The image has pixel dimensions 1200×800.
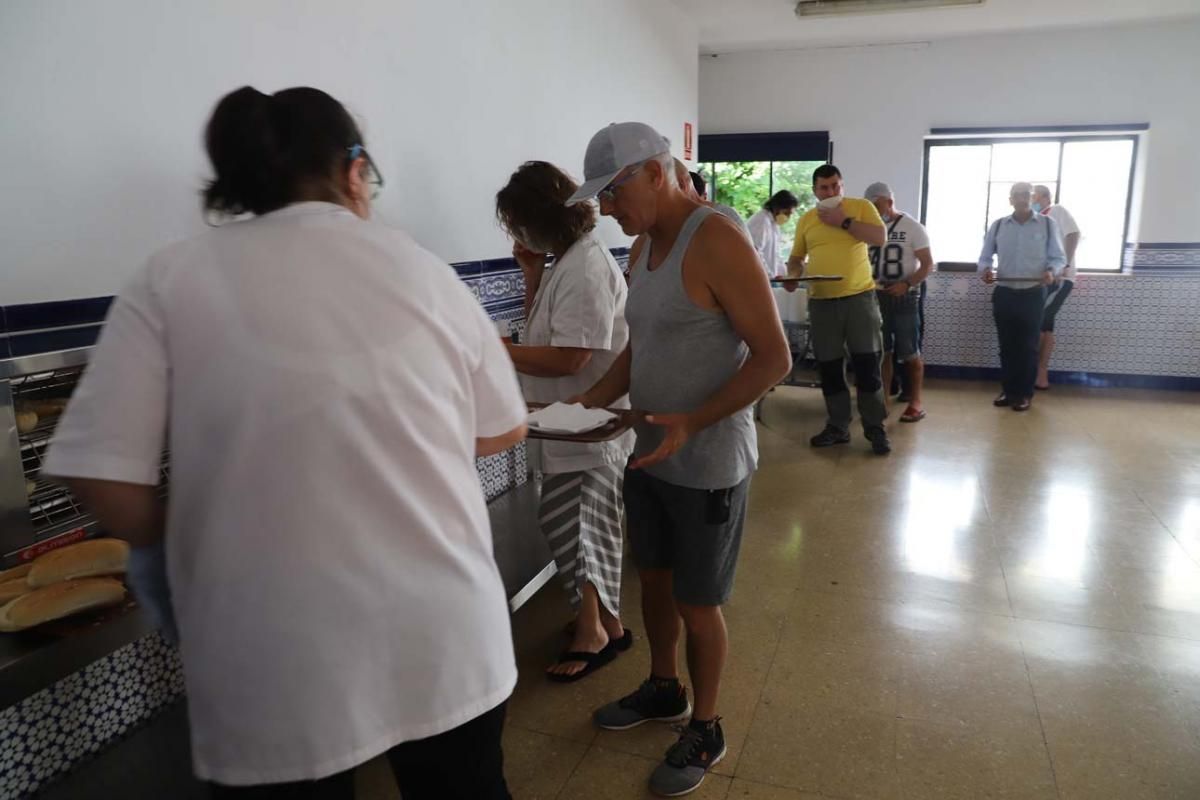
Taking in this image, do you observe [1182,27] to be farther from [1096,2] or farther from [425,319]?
[425,319]

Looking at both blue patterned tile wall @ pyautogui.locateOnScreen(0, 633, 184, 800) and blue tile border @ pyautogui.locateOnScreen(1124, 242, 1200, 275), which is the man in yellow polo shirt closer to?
blue tile border @ pyautogui.locateOnScreen(1124, 242, 1200, 275)

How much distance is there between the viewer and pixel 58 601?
4.73 ft

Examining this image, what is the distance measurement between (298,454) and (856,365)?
14.3 ft

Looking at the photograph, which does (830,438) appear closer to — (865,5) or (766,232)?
(766,232)

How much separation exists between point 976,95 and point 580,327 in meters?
6.24

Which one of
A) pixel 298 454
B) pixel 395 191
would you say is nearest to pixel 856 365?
pixel 395 191

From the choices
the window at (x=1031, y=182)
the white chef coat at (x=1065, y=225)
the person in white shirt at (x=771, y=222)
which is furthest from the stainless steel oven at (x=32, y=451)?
the window at (x=1031, y=182)

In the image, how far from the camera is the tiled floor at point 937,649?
81.4 inches

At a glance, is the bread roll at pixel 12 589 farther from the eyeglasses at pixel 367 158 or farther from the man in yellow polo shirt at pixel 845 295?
the man in yellow polo shirt at pixel 845 295

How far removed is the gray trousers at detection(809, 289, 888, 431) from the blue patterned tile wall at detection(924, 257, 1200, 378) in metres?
2.95

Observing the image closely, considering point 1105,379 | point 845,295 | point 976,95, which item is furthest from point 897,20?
point 1105,379

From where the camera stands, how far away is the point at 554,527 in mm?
2492

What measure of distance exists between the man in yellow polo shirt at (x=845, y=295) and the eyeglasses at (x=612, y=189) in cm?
321

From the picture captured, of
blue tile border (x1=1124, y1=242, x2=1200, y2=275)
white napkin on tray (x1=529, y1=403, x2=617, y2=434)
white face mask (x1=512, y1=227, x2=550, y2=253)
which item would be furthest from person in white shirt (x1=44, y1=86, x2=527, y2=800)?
blue tile border (x1=1124, y1=242, x2=1200, y2=275)
